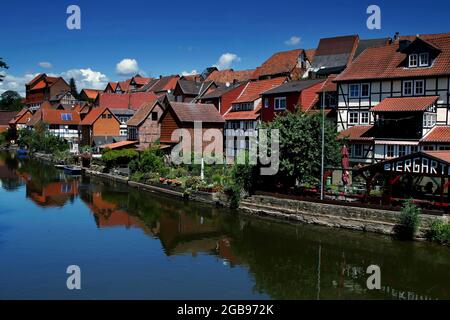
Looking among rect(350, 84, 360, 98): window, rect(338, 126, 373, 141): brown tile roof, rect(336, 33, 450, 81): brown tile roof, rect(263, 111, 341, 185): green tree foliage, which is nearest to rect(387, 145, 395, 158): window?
rect(338, 126, 373, 141): brown tile roof

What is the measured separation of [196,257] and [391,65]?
21.6 meters

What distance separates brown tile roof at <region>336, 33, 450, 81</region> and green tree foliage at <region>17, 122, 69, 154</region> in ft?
160

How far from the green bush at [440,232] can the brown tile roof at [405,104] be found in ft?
33.7

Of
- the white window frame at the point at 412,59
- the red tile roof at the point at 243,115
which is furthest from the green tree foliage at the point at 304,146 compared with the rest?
the red tile roof at the point at 243,115

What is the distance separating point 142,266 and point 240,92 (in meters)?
35.9

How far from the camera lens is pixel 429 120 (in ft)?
101

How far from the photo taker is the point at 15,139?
97312 millimetres

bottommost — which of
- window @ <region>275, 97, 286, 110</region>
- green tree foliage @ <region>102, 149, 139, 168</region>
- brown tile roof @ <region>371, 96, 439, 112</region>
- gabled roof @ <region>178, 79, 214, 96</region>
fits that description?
green tree foliage @ <region>102, 149, 139, 168</region>

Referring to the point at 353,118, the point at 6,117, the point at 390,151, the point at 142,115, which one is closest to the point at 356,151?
the point at 390,151

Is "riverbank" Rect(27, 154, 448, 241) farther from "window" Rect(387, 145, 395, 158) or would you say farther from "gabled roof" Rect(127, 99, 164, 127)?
"gabled roof" Rect(127, 99, 164, 127)

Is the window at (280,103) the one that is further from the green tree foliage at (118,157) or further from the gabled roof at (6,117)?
the gabled roof at (6,117)

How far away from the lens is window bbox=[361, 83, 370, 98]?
114ft
